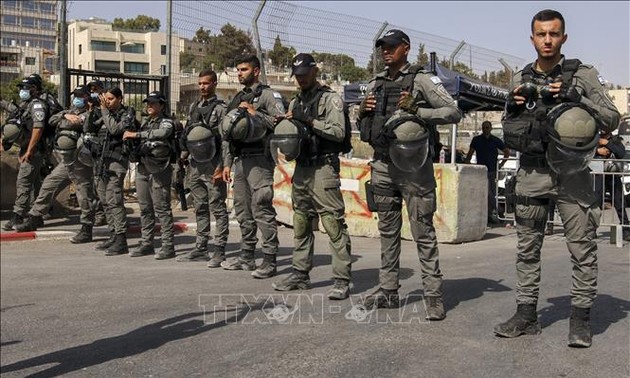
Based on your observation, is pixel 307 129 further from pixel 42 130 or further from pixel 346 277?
pixel 42 130

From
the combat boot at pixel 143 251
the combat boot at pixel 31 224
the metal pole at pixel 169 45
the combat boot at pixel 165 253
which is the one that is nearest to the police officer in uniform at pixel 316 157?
the combat boot at pixel 165 253

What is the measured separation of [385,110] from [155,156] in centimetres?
329

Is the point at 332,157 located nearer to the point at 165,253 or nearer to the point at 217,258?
the point at 217,258

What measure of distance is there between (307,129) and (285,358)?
2106mm

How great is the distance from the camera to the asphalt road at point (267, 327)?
3746 mm

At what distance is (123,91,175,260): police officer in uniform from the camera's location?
7.23m

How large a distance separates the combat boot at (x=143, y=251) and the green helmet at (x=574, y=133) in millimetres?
5125

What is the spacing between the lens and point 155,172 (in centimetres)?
736

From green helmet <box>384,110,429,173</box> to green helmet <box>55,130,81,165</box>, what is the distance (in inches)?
201

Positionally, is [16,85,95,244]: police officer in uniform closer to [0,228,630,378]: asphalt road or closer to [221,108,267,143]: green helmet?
[0,228,630,378]: asphalt road

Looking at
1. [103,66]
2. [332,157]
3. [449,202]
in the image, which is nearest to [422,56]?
[449,202]

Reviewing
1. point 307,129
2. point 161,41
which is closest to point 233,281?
point 307,129

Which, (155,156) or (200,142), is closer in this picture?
(200,142)

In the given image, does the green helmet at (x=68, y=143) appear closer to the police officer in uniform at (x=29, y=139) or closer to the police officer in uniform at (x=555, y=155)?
the police officer in uniform at (x=29, y=139)
